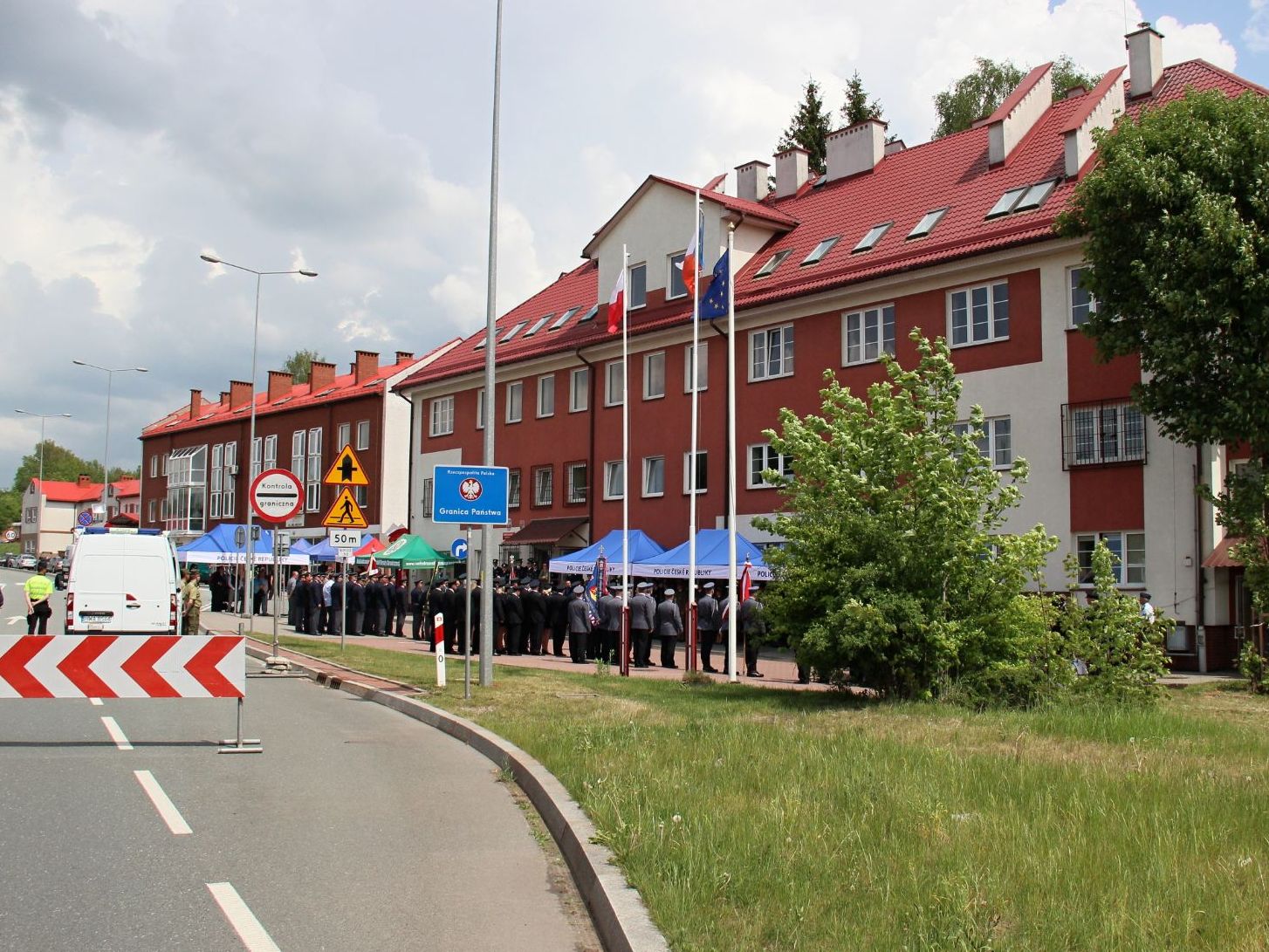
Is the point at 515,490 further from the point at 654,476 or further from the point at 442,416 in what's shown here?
the point at 654,476

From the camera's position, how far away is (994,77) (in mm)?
46688

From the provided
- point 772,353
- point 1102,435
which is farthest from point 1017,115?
point 1102,435

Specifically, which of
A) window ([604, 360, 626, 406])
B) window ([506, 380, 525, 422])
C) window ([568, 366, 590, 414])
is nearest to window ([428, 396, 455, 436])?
window ([506, 380, 525, 422])

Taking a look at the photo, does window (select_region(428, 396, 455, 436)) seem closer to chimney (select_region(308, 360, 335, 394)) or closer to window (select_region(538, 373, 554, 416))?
window (select_region(538, 373, 554, 416))

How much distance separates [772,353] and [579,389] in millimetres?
9121

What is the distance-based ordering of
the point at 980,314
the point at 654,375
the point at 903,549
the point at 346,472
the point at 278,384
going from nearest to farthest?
1. the point at 903,549
2. the point at 346,472
3. the point at 980,314
4. the point at 654,375
5. the point at 278,384

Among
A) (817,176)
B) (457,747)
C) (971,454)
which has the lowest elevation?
(457,747)

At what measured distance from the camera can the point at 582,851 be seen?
729 cm

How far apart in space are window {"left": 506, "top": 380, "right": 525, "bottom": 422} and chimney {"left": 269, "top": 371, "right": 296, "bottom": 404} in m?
36.1

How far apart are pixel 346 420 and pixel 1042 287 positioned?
41.2 meters

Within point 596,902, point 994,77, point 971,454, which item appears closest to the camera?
point 596,902

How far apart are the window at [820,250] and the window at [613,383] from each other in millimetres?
7456

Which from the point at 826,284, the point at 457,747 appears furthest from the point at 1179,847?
the point at 826,284

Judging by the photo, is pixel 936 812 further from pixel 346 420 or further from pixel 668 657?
pixel 346 420
